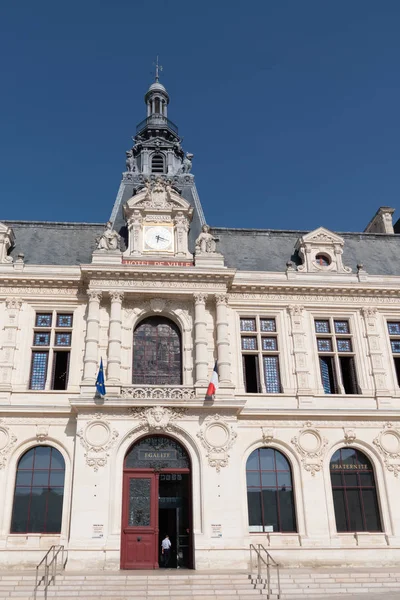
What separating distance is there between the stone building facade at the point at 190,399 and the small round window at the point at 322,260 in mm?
70

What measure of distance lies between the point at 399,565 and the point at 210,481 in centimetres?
714

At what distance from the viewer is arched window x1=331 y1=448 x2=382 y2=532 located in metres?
20.4

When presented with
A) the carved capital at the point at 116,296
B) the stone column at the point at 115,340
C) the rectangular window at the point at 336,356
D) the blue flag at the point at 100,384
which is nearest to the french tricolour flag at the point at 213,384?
the stone column at the point at 115,340

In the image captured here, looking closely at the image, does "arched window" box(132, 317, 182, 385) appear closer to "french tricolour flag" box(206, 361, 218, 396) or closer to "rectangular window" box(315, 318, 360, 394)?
"french tricolour flag" box(206, 361, 218, 396)

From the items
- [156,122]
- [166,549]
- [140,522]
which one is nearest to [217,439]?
[140,522]

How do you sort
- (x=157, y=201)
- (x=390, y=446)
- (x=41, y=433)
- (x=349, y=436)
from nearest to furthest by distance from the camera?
(x=41, y=433)
(x=349, y=436)
(x=390, y=446)
(x=157, y=201)

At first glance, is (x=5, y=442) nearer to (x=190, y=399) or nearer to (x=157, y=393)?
(x=157, y=393)

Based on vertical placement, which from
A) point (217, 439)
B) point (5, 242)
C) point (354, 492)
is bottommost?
point (354, 492)

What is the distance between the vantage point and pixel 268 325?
2312 centimetres

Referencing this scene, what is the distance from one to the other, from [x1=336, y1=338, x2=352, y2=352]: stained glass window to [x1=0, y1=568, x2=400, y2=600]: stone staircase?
8.44 meters

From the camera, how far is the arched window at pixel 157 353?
70.3ft

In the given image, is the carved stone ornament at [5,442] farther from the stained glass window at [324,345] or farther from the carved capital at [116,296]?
the stained glass window at [324,345]

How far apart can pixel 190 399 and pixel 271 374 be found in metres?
4.02

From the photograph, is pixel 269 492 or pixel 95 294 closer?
pixel 269 492
